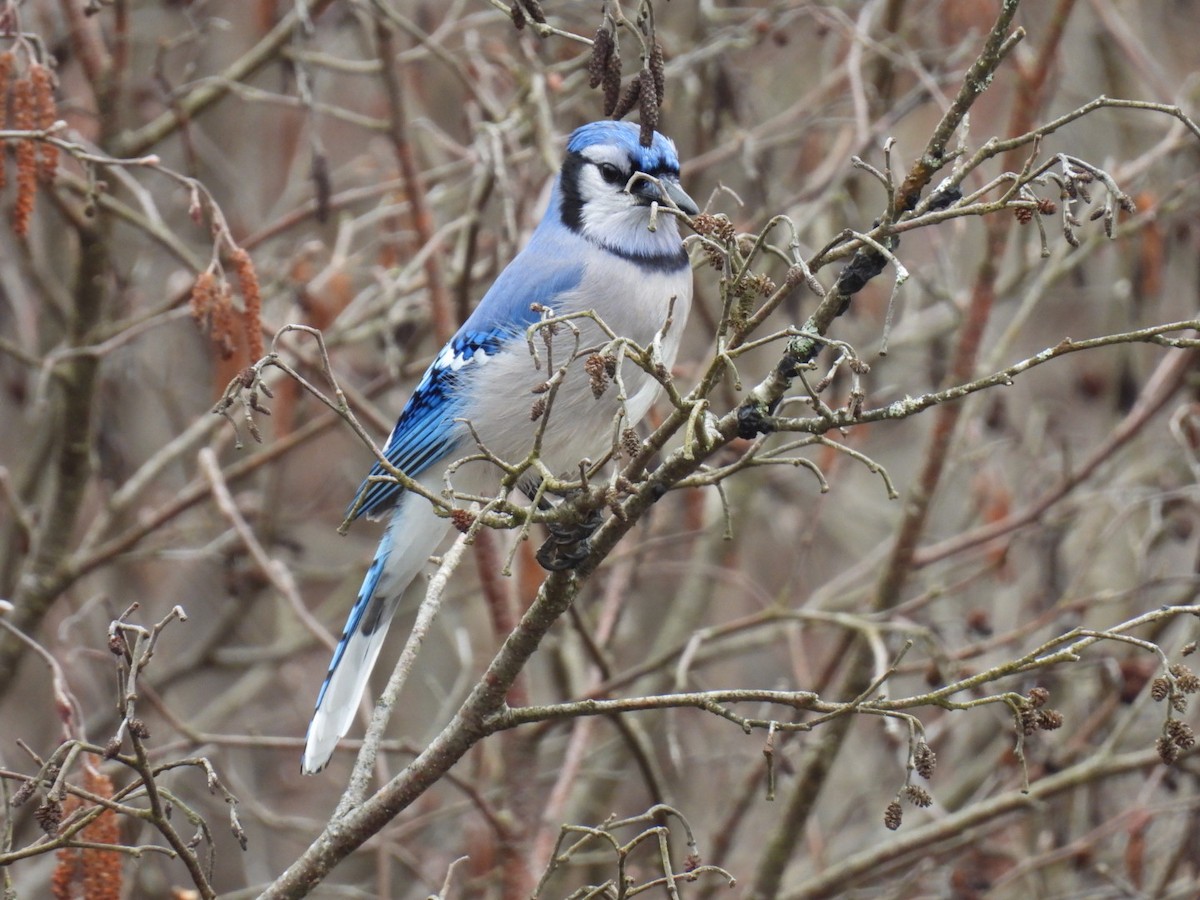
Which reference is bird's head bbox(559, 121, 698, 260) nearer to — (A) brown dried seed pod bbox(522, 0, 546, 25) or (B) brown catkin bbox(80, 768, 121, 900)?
(A) brown dried seed pod bbox(522, 0, 546, 25)

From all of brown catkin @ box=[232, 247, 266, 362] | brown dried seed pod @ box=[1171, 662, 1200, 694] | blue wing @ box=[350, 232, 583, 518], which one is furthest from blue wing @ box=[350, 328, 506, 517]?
brown dried seed pod @ box=[1171, 662, 1200, 694]

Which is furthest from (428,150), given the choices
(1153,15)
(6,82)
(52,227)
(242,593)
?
(1153,15)

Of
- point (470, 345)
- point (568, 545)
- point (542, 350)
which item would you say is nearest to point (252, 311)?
point (568, 545)

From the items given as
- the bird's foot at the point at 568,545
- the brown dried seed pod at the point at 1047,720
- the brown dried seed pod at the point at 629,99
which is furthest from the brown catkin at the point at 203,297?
the brown dried seed pod at the point at 1047,720

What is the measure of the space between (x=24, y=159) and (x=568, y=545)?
1.07m

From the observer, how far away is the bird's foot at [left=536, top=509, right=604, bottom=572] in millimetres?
2047

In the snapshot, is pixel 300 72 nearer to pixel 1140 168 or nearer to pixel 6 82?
pixel 6 82

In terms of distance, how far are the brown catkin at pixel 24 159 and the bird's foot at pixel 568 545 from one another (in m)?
0.98

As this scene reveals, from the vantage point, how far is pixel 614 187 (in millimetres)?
3383

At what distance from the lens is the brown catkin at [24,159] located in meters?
2.31

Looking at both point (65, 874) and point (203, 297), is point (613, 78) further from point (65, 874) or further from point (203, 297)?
point (65, 874)

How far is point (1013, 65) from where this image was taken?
4180mm

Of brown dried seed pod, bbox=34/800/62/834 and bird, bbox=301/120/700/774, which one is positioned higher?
bird, bbox=301/120/700/774

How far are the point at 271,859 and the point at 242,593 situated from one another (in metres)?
2.58
